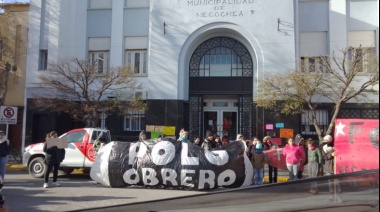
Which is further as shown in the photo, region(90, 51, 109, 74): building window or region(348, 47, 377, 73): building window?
region(90, 51, 109, 74): building window

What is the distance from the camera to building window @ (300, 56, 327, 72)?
18.5m

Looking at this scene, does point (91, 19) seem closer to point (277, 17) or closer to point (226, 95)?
point (226, 95)

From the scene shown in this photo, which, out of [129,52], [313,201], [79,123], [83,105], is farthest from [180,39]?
[313,201]

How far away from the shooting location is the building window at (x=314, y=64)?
18.5 metres

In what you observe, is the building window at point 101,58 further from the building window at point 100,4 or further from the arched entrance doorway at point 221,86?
the arched entrance doorway at point 221,86

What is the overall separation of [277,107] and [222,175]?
904 centimetres

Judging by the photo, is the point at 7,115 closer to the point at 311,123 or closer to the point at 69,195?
the point at 69,195

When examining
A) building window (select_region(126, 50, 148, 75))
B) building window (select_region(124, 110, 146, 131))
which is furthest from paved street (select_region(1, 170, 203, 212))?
building window (select_region(126, 50, 148, 75))

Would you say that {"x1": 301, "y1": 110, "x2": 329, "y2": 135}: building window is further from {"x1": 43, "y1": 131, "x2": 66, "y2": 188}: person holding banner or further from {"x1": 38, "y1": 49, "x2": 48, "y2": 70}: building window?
{"x1": 38, "y1": 49, "x2": 48, "y2": 70}: building window

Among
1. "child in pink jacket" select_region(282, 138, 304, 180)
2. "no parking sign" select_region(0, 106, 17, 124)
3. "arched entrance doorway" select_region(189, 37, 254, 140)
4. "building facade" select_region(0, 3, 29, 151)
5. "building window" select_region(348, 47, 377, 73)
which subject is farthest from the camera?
"building facade" select_region(0, 3, 29, 151)

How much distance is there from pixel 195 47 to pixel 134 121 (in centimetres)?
578

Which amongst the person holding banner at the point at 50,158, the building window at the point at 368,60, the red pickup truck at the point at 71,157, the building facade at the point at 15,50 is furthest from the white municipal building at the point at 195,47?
the person holding banner at the point at 50,158

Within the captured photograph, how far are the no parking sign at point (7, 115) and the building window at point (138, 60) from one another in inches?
315

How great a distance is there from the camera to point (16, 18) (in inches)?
982
